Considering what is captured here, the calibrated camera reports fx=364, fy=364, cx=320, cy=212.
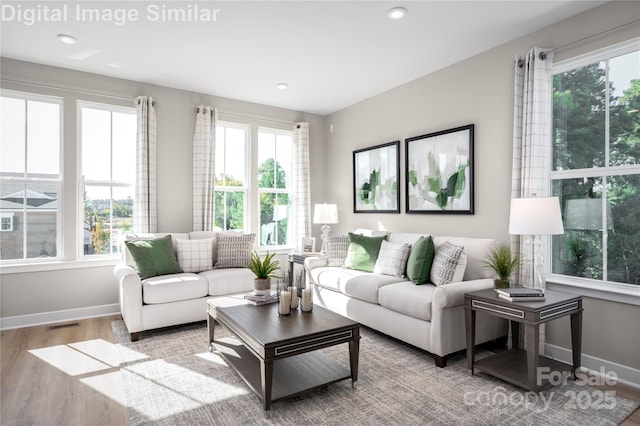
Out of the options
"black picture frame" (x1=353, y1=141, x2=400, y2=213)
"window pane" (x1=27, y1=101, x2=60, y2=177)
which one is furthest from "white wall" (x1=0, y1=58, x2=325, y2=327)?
"black picture frame" (x1=353, y1=141, x2=400, y2=213)

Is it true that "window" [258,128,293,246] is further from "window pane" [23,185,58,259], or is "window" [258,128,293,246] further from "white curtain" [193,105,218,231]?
"window pane" [23,185,58,259]

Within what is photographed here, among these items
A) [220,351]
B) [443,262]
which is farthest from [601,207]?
[220,351]

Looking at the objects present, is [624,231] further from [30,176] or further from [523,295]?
[30,176]

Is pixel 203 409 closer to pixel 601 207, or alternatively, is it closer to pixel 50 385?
pixel 50 385

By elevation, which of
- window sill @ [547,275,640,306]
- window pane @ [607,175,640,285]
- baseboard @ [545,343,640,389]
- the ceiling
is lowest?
baseboard @ [545,343,640,389]

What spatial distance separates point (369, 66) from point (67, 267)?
4.05 meters

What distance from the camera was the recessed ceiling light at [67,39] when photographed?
3.33m

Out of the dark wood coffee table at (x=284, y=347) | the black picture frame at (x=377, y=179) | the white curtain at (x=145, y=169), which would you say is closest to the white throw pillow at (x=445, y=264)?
the dark wood coffee table at (x=284, y=347)

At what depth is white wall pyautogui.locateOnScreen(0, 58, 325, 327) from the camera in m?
3.87

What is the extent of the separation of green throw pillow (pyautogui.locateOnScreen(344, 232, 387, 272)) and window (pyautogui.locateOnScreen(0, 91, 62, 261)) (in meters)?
3.33

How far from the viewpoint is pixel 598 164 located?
113 inches

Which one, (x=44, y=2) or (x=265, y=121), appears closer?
(x=44, y=2)

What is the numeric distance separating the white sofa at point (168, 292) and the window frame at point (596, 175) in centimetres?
306

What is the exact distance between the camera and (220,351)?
292cm
